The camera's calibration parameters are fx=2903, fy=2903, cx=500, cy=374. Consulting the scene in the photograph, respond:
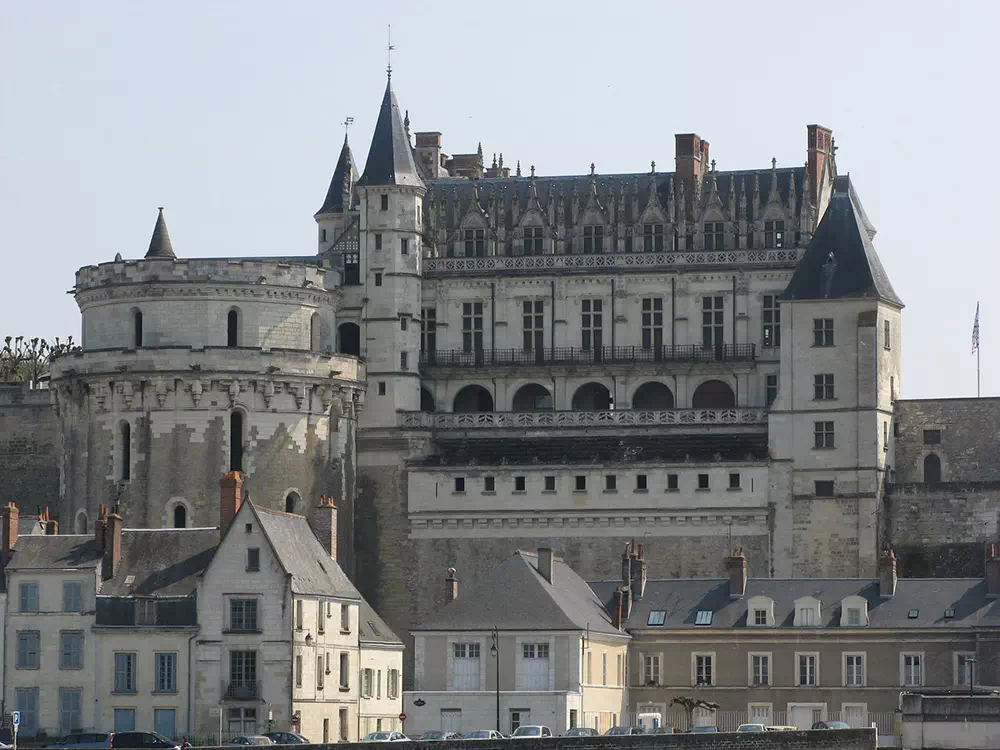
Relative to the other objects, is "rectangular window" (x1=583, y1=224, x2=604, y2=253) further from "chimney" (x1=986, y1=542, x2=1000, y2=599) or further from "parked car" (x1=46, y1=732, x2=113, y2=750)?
"parked car" (x1=46, y1=732, x2=113, y2=750)

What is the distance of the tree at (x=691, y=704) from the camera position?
76.4 metres

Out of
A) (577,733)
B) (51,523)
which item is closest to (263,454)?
(51,523)

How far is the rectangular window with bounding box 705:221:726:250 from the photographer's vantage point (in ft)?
318

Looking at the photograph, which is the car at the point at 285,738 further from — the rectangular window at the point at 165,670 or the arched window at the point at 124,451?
the arched window at the point at 124,451

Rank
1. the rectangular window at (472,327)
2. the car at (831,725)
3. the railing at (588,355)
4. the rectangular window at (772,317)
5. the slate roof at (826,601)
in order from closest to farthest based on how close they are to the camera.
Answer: the car at (831,725)
the slate roof at (826,601)
the rectangular window at (772,317)
the railing at (588,355)
the rectangular window at (472,327)

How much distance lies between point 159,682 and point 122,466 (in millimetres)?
19566

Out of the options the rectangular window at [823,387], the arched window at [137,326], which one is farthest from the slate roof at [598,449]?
the arched window at [137,326]

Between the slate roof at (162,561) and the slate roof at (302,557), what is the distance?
1.84 metres

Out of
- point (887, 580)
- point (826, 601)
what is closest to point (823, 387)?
point (887, 580)

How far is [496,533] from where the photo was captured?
94312mm

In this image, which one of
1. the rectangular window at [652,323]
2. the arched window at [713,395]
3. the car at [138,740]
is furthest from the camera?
the arched window at [713,395]

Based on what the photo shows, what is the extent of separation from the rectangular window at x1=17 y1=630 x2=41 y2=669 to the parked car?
3.42 metres

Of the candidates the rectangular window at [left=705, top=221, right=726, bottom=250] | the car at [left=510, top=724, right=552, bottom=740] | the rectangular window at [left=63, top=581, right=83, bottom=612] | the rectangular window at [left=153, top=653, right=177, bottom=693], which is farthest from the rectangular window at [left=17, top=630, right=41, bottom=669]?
the rectangular window at [left=705, top=221, right=726, bottom=250]

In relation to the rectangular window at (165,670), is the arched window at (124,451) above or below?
above
